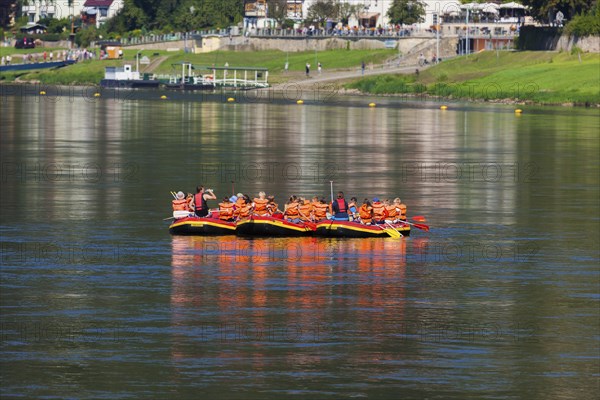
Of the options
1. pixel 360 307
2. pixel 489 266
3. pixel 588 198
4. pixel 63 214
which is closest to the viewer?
pixel 360 307

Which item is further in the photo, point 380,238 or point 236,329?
point 380,238

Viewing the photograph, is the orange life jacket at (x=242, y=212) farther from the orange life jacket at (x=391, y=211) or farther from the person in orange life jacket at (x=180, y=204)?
the orange life jacket at (x=391, y=211)

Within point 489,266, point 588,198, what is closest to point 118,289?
point 489,266

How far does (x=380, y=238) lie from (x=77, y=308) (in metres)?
18.7

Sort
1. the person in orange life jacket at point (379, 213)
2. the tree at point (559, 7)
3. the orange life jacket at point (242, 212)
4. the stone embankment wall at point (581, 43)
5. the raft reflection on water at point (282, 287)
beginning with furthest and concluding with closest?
the tree at point (559, 7), the stone embankment wall at point (581, 43), the person in orange life jacket at point (379, 213), the orange life jacket at point (242, 212), the raft reflection on water at point (282, 287)

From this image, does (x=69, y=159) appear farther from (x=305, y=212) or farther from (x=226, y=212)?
(x=305, y=212)

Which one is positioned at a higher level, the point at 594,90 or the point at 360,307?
the point at 594,90

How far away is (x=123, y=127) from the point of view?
128m

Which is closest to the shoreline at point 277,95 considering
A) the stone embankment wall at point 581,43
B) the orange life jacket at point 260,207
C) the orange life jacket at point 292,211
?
the stone embankment wall at point 581,43

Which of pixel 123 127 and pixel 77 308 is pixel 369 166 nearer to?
pixel 123 127

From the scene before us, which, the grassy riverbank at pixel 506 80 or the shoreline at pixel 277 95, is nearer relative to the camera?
the grassy riverbank at pixel 506 80

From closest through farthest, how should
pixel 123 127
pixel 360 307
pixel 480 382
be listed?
pixel 480 382 < pixel 360 307 < pixel 123 127

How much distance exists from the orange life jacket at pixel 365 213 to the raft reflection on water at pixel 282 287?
1.06m

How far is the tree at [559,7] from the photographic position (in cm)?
18562
